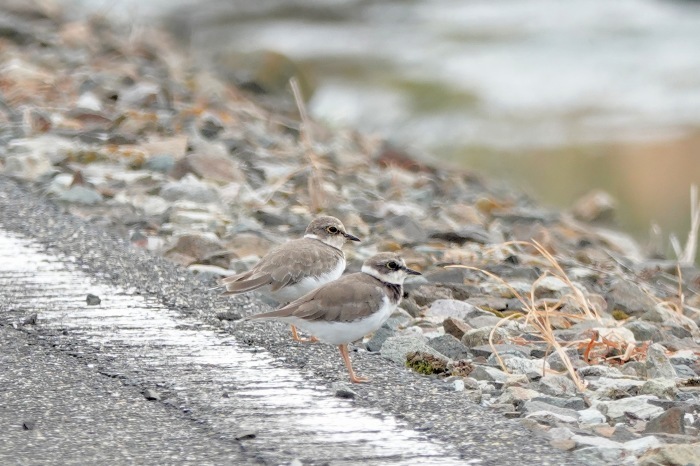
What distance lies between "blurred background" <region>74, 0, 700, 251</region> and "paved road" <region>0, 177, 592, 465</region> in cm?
877

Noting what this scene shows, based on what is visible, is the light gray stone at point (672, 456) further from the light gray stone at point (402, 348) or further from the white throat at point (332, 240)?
the white throat at point (332, 240)

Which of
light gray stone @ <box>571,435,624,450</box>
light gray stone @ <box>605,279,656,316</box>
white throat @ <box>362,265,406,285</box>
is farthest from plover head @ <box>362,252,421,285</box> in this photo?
light gray stone @ <box>605,279,656,316</box>

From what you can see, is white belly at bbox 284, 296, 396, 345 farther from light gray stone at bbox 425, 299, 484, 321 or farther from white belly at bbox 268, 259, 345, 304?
light gray stone at bbox 425, 299, 484, 321

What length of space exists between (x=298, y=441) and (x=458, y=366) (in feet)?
4.17

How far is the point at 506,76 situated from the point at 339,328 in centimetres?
→ 1825

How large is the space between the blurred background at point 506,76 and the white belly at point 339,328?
29.0ft

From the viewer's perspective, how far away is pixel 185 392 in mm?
4746

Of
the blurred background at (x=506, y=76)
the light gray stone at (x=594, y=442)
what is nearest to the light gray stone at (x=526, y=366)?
the light gray stone at (x=594, y=442)

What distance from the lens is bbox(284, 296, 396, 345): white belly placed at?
5207mm

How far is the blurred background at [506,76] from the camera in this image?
17.2 metres

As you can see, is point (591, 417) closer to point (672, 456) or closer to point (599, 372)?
point (672, 456)

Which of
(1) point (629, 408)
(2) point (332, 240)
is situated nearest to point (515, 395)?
(1) point (629, 408)

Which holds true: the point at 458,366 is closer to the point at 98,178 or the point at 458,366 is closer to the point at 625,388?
the point at 625,388

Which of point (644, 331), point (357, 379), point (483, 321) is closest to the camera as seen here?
point (357, 379)
